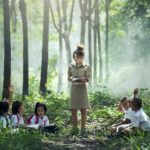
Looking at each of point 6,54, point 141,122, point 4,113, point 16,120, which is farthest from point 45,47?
point 141,122

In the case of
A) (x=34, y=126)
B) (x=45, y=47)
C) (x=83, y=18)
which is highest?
(x=83, y=18)

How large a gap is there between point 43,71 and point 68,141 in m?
12.1

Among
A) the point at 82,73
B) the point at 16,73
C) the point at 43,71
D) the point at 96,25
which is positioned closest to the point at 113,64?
the point at 16,73

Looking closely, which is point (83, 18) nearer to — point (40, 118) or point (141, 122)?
point (40, 118)

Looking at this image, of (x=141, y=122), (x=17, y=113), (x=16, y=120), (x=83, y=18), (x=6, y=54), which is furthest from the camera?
(x=83, y=18)

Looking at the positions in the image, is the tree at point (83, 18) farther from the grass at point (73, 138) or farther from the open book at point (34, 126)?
the open book at point (34, 126)

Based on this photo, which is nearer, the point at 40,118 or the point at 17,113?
the point at 17,113

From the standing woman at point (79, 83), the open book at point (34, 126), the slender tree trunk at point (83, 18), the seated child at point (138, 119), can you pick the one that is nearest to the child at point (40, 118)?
the open book at point (34, 126)

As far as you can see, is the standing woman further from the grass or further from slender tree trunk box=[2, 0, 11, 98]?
slender tree trunk box=[2, 0, 11, 98]

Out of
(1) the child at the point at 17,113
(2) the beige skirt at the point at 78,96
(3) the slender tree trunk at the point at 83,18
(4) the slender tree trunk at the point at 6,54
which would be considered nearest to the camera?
(1) the child at the point at 17,113

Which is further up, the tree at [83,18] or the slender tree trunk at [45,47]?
the tree at [83,18]

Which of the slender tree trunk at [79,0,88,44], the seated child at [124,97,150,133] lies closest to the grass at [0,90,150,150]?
the seated child at [124,97,150,133]

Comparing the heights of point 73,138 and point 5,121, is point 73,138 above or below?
below

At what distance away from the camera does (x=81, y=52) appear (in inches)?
474
